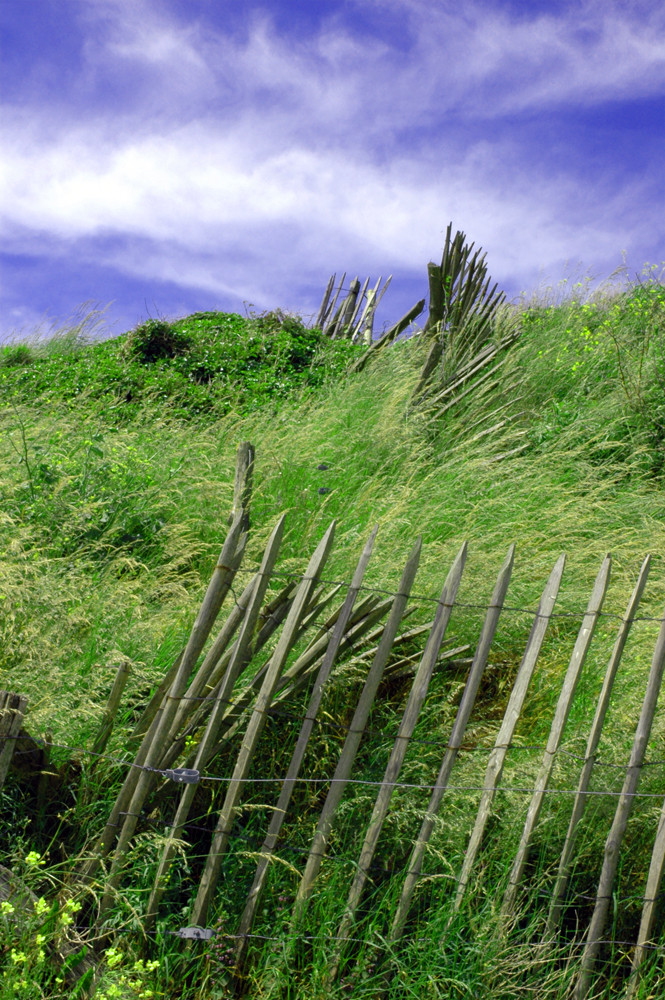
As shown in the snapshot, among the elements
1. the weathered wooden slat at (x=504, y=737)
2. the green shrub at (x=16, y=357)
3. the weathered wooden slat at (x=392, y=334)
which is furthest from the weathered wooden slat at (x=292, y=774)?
the green shrub at (x=16, y=357)

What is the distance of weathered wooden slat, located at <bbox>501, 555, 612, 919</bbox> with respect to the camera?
282 cm

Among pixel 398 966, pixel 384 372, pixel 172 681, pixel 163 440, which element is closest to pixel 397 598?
pixel 172 681

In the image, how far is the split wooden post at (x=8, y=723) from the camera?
9.30ft

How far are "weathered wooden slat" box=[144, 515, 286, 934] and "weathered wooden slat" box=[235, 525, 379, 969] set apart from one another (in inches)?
11.6

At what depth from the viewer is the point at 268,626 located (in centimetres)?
307

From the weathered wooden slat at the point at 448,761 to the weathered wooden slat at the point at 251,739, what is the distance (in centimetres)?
65

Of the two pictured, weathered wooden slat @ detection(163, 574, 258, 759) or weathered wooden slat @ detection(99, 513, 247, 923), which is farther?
weathered wooden slat @ detection(163, 574, 258, 759)

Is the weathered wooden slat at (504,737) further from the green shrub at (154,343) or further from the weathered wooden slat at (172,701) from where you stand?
the green shrub at (154,343)

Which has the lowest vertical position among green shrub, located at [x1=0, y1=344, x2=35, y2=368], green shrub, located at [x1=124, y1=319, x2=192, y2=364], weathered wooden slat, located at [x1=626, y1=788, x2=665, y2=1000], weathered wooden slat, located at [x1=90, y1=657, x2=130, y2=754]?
weathered wooden slat, located at [x1=626, y1=788, x2=665, y2=1000]

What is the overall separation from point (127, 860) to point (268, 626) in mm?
973

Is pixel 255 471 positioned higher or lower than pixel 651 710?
higher

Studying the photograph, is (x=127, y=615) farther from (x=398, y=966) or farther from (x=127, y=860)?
(x=398, y=966)

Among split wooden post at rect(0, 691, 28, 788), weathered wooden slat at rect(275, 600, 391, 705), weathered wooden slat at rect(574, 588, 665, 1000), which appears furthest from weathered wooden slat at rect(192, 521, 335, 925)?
weathered wooden slat at rect(574, 588, 665, 1000)

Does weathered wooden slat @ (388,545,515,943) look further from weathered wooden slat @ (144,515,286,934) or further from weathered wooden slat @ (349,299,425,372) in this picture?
weathered wooden slat @ (349,299,425,372)
